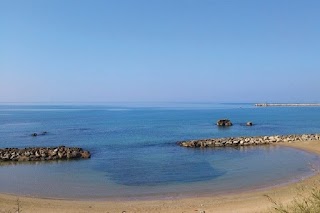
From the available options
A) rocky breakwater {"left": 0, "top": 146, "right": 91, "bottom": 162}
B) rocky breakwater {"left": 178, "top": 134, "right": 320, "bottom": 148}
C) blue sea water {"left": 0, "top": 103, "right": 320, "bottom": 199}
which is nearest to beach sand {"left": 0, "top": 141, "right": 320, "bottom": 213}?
blue sea water {"left": 0, "top": 103, "right": 320, "bottom": 199}

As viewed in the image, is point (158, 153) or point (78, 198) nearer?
point (78, 198)

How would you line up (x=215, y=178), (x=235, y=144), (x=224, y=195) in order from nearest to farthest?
1. (x=224, y=195)
2. (x=215, y=178)
3. (x=235, y=144)

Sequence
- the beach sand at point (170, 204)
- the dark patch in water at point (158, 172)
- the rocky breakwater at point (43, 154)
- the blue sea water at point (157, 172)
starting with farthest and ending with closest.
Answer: the rocky breakwater at point (43, 154)
the dark patch in water at point (158, 172)
the blue sea water at point (157, 172)
the beach sand at point (170, 204)

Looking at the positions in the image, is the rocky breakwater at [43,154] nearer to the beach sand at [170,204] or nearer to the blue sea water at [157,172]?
the blue sea water at [157,172]

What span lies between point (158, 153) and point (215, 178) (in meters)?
14.0

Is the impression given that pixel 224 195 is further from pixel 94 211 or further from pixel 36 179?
pixel 36 179

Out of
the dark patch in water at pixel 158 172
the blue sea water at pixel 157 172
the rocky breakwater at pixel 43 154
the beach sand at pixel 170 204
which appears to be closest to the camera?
the beach sand at pixel 170 204

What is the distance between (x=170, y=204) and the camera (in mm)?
20188

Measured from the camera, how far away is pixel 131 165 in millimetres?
33438

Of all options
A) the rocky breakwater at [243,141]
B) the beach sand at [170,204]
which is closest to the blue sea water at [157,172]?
the beach sand at [170,204]

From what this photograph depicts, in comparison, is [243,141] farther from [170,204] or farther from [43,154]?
[170,204]

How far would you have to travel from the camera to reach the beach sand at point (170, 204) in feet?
62.5

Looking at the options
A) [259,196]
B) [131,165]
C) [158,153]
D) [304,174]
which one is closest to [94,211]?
[259,196]

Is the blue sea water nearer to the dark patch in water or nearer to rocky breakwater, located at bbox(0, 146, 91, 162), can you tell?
the dark patch in water
